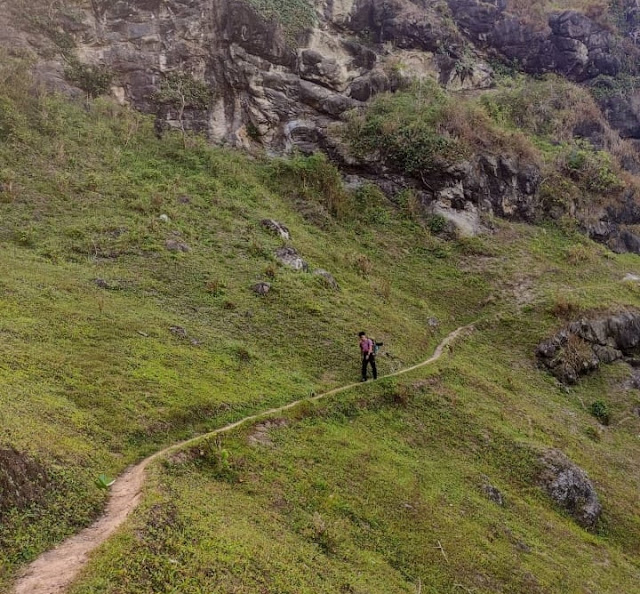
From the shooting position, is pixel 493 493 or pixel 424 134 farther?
pixel 424 134

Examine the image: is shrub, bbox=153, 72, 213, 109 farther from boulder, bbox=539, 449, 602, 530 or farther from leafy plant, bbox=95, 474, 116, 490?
boulder, bbox=539, 449, 602, 530

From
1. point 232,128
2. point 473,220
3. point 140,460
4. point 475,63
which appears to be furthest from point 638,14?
point 140,460

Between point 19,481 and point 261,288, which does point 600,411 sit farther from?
point 19,481

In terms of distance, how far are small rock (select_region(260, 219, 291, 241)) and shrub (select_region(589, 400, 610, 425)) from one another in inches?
661

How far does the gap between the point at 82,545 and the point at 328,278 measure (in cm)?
1672

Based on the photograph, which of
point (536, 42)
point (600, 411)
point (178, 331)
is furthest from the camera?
point (536, 42)

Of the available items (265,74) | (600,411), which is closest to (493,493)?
(600,411)

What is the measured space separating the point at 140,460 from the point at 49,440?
1929 millimetres

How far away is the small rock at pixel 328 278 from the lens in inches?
864

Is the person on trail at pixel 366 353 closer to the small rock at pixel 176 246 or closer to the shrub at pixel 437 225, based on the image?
the small rock at pixel 176 246

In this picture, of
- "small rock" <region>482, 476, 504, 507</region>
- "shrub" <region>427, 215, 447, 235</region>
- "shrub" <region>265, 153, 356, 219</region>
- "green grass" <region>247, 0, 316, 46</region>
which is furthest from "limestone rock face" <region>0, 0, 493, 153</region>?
"small rock" <region>482, 476, 504, 507</region>

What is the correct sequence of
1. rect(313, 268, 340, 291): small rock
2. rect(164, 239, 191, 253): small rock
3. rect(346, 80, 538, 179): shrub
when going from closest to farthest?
rect(164, 239, 191, 253): small rock, rect(313, 268, 340, 291): small rock, rect(346, 80, 538, 179): shrub

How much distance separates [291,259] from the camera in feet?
75.4

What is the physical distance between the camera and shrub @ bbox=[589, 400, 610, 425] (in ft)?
67.1
